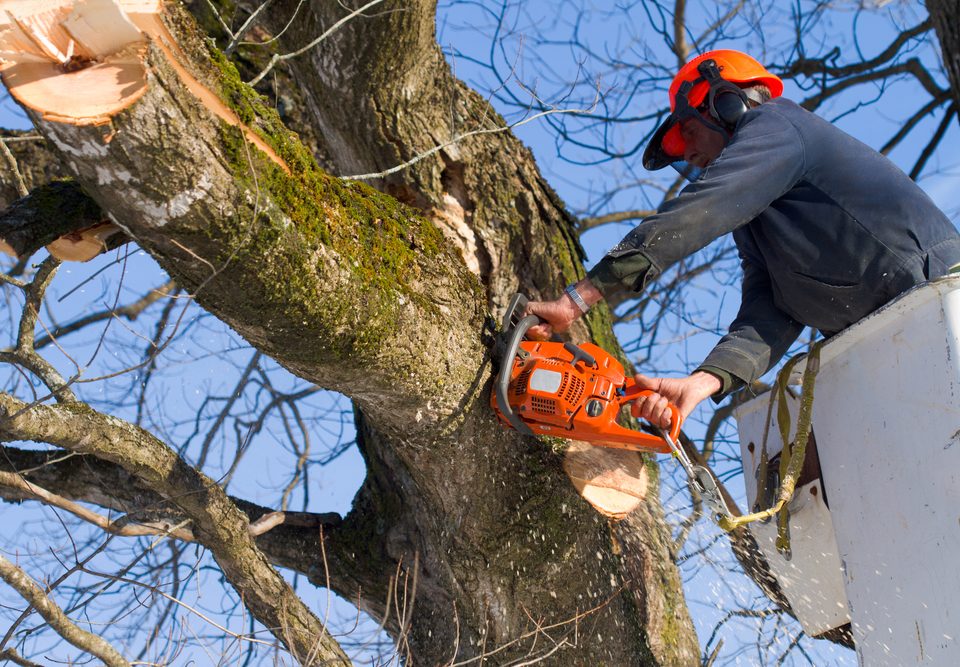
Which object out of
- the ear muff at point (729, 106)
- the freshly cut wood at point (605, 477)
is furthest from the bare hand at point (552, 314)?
the ear muff at point (729, 106)

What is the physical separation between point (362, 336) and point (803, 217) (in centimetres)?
142

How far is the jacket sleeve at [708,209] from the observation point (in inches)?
97.7

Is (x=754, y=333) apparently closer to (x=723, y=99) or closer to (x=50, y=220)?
(x=723, y=99)

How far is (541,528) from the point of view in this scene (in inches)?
111

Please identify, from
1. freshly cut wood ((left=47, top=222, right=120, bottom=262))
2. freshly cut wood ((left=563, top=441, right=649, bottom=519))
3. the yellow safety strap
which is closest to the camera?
Result: freshly cut wood ((left=47, top=222, right=120, bottom=262))

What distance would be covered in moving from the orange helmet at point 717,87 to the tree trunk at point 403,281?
25.2 inches

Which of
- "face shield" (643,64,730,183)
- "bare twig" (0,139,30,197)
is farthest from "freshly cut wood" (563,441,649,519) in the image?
"bare twig" (0,139,30,197)

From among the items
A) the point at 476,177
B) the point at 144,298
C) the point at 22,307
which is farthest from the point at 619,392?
the point at 144,298

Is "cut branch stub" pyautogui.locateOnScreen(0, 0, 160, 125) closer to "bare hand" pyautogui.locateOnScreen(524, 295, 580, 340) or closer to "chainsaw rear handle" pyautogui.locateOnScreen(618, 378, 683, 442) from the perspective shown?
"bare hand" pyautogui.locateOnScreen(524, 295, 580, 340)

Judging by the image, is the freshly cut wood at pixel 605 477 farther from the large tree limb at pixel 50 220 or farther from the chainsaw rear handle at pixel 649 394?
the large tree limb at pixel 50 220

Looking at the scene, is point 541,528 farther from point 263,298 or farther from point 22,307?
point 22,307

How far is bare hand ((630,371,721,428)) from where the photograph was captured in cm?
261

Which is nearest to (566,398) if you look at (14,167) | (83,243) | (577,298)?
(577,298)

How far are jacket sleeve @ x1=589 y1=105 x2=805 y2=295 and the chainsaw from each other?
250 mm
